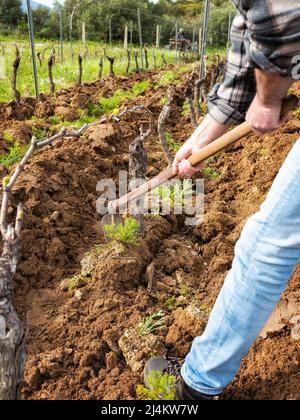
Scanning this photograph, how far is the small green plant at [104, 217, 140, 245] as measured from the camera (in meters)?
3.21

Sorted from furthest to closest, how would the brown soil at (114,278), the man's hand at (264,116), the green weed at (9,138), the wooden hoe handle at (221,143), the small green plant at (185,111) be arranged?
the small green plant at (185,111), the green weed at (9,138), the brown soil at (114,278), the wooden hoe handle at (221,143), the man's hand at (264,116)

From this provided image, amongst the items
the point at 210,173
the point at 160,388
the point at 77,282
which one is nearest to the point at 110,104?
the point at 210,173

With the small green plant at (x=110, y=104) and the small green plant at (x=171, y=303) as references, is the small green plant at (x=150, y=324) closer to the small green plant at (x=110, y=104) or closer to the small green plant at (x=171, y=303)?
the small green plant at (x=171, y=303)

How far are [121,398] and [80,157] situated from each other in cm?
304

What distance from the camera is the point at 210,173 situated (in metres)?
4.85

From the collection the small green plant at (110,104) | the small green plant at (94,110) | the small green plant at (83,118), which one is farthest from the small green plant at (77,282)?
the small green plant at (110,104)

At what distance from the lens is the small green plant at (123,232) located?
321 centimetres

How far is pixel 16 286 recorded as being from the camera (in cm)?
295

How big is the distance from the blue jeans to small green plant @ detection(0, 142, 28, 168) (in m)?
3.48

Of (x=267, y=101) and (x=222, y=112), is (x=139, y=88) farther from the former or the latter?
(x=267, y=101)

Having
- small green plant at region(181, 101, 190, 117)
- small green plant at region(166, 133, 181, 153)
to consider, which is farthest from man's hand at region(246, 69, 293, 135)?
small green plant at region(181, 101, 190, 117)

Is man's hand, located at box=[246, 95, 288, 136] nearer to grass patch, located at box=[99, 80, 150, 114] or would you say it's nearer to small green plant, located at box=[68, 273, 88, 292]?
small green plant, located at box=[68, 273, 88, 292]

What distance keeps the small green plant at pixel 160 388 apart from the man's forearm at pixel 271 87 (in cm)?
125

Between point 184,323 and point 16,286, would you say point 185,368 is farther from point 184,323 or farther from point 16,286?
point 16,286
